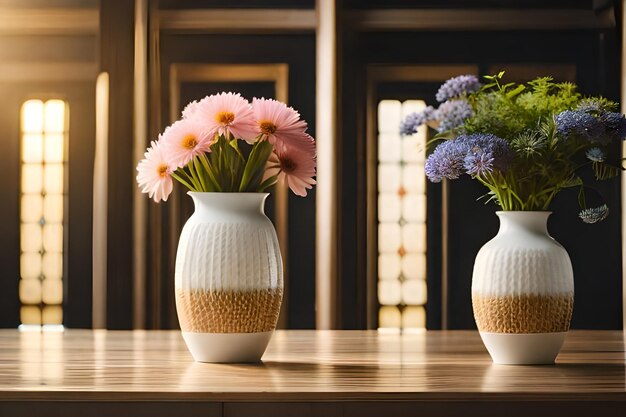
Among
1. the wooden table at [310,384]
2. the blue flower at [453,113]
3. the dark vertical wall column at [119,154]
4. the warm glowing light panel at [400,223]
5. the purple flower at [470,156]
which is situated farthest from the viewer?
the warm glowing light panel at [400,223]

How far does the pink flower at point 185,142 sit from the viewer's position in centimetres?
127

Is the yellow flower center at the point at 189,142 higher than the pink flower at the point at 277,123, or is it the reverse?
the pink flower at the point at 277,123

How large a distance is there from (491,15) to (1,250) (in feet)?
7.07

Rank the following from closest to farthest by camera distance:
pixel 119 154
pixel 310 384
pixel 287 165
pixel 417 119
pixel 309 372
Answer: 1. pixel 310 384
2. pixel 309 372
3. pixel 287 165
4. pixel 417 119
5. pixel 119 154

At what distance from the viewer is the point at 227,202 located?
1.31 m

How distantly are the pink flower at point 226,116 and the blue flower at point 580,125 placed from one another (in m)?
0.45

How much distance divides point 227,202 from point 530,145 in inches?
17.9

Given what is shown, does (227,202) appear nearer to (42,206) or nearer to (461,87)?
(461,87)

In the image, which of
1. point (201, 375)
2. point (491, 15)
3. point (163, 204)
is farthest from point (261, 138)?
point (491, 15)

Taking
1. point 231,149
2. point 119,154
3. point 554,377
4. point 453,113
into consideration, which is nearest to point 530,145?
point 453,113

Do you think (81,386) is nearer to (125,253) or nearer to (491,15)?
(125,253)

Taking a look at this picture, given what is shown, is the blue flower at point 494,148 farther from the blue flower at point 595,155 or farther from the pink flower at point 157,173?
the pink flower at point 157,173

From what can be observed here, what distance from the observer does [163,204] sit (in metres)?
3.39

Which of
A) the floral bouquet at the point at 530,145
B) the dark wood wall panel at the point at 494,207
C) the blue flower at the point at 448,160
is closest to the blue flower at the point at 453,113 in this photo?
the floral bouquet at the point at 530,145
